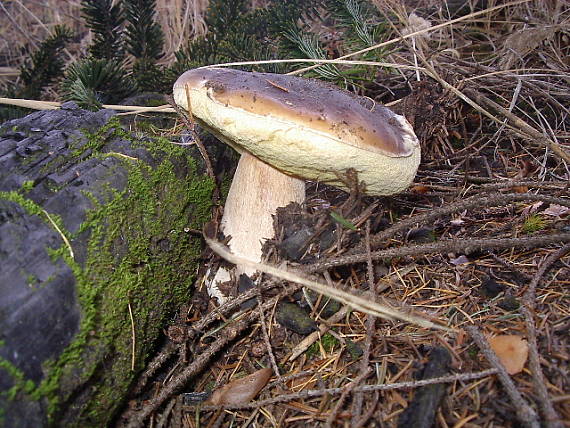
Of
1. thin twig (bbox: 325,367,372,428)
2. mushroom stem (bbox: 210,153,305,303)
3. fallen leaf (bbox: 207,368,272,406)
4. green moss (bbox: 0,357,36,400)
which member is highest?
green moss (bbox: 0,357,36,400)

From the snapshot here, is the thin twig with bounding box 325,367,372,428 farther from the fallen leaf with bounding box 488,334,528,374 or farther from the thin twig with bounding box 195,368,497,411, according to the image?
the fallen leaf with bounding box 488,334,528,374

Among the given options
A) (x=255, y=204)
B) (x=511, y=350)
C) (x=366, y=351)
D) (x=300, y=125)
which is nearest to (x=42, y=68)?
(x=255, y=204)

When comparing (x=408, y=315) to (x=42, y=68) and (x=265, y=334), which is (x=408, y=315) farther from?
(x=42, y=68)

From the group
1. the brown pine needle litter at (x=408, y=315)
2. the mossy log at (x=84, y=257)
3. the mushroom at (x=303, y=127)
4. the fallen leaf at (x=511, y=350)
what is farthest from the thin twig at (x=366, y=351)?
the mossy log at (x=84, y=257)

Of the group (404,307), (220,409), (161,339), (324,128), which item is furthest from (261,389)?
(324,128)

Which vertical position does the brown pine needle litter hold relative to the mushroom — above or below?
below

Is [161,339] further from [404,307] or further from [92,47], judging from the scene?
[92,47]

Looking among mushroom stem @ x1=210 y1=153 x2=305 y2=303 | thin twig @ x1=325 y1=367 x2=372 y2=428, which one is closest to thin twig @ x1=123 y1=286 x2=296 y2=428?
mushroom stem @ x1=210 y1=153 x2=305 y2=303
